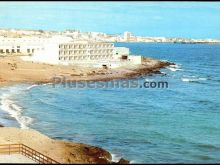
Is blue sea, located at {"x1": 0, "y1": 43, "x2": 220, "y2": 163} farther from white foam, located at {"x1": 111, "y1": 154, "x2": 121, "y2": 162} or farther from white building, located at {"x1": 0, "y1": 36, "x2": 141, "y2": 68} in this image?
white building, located at {"x1": 0, "y1": 36, "x2": 141, "y2": 68}

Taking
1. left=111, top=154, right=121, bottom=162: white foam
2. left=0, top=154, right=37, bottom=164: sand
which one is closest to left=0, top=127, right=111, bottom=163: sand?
left=111, top=154, right=121, bottom=162: white foam

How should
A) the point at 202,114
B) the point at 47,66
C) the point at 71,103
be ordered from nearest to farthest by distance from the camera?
1. the point at 202,114
2. the point at 71,103
3. the point at 47,66

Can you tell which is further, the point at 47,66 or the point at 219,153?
the point at 47,66

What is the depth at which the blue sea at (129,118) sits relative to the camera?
1230 inches

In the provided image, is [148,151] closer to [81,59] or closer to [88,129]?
[88,129]

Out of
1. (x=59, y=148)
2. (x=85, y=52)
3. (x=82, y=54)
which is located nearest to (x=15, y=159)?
(x=59, y=148)

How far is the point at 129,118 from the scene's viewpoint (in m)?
42.6

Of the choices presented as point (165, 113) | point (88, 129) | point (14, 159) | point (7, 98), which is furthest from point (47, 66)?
point (14, 159)

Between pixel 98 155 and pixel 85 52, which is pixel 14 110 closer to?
pixel 98 155

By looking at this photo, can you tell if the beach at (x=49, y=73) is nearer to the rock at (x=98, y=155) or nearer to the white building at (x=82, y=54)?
the white building at (x=82, y=54)

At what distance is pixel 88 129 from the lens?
37438 millimetres

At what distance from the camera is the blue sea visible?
31.2 meters

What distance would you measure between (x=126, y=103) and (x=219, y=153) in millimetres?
23197

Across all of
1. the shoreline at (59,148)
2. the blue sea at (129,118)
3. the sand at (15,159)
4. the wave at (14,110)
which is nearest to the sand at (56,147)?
the shoreline at (59,148)
